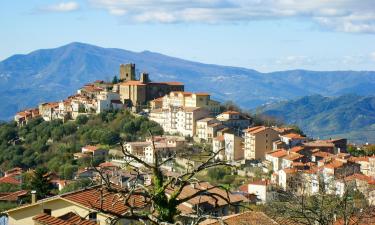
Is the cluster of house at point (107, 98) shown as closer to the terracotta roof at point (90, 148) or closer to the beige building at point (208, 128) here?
the terracotta roof at point (90, 148)

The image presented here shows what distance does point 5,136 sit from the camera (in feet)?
254

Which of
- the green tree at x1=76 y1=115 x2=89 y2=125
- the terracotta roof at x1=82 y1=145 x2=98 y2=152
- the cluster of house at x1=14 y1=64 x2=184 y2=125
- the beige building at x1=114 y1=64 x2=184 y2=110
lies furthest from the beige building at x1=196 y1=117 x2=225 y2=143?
the green tree at x1=76 y1=115 x2=89 y2=125

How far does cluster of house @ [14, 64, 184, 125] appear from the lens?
250 ft

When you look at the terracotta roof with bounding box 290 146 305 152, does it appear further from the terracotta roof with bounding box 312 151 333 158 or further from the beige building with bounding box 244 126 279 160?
the beige building with bounding box 244 126 279 160

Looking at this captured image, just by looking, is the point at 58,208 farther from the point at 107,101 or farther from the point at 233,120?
the point at 107,101

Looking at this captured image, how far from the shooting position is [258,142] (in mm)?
63719

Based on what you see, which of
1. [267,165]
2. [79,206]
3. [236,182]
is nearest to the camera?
[79,206]

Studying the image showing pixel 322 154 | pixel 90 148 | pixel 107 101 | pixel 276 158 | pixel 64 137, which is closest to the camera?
pixel 276 158

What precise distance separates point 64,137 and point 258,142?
21.1 metres

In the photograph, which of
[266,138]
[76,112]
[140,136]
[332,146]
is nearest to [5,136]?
[76,112]

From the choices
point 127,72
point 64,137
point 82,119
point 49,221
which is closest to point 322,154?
point 64,137

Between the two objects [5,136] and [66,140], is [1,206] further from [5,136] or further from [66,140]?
[5,136]

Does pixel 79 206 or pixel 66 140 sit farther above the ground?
pixel 79 206

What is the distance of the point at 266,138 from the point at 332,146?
22.2 feet
